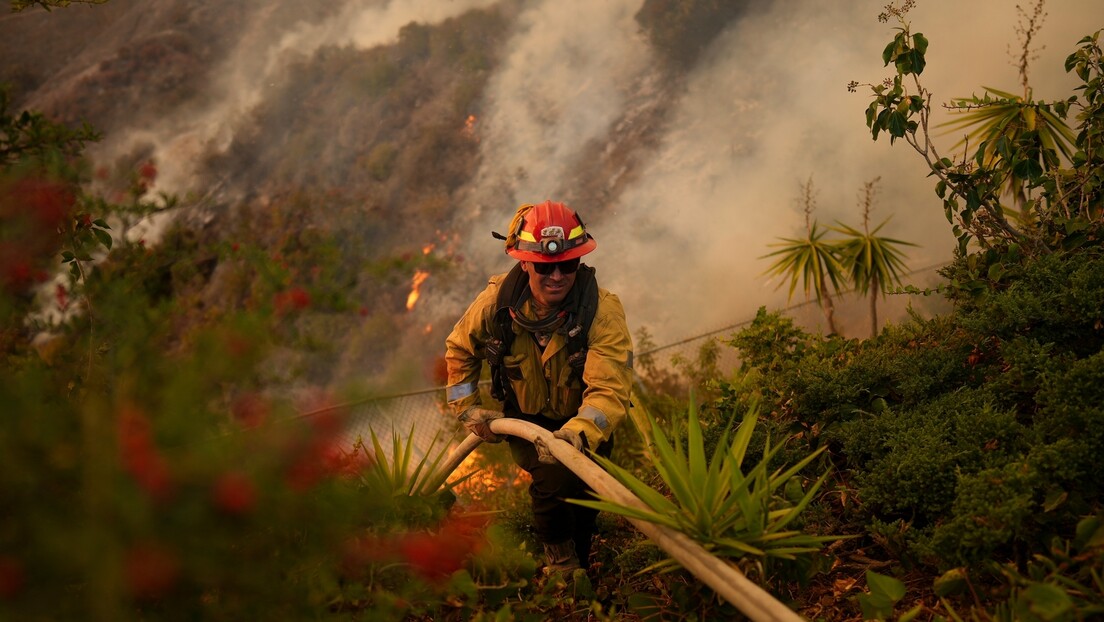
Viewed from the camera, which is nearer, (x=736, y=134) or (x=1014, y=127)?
(x=1014, y=127)

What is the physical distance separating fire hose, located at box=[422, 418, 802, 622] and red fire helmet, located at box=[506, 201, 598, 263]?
82 centimetres

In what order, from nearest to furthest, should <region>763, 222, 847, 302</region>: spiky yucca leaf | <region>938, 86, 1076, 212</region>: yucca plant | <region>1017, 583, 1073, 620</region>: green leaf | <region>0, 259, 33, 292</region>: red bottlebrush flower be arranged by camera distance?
<region>0, 259, 33, 292</region>: red bottlebrush flower < <region>1017, 583, 1073, 620</region>: green leaf < <region>938, 86, 1076, 212</region>: yucca plant < <region>763, 222, 847, 302</region>: spiky yucca leaf

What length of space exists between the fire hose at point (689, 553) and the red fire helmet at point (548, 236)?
82 cm

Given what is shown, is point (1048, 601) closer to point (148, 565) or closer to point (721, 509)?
point (721, 509)

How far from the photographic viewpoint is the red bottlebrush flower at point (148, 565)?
4.91 feet

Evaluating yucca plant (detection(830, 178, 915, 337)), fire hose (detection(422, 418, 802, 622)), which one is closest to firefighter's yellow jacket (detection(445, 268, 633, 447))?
fire hose (detection(422, 418, 802, 622))

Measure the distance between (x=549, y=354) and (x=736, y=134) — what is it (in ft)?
36.5

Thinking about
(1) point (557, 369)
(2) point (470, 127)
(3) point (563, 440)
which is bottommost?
(3) point (563, 440)

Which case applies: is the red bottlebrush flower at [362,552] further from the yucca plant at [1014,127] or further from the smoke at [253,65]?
the smoke at [253,65]

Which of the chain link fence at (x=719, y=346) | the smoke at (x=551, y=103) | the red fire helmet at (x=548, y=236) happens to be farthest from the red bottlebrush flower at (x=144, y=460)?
the smoke at (x=551, y=103)

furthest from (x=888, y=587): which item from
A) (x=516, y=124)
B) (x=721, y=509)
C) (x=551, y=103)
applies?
(x=516, y=124)

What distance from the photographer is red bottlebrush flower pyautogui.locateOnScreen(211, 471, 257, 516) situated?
1.57m

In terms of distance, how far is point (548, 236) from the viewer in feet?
13.0

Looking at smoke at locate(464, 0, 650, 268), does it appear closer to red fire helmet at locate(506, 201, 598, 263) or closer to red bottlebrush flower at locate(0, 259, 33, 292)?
red fire helmet at locate(506, 201, 598, 263)
